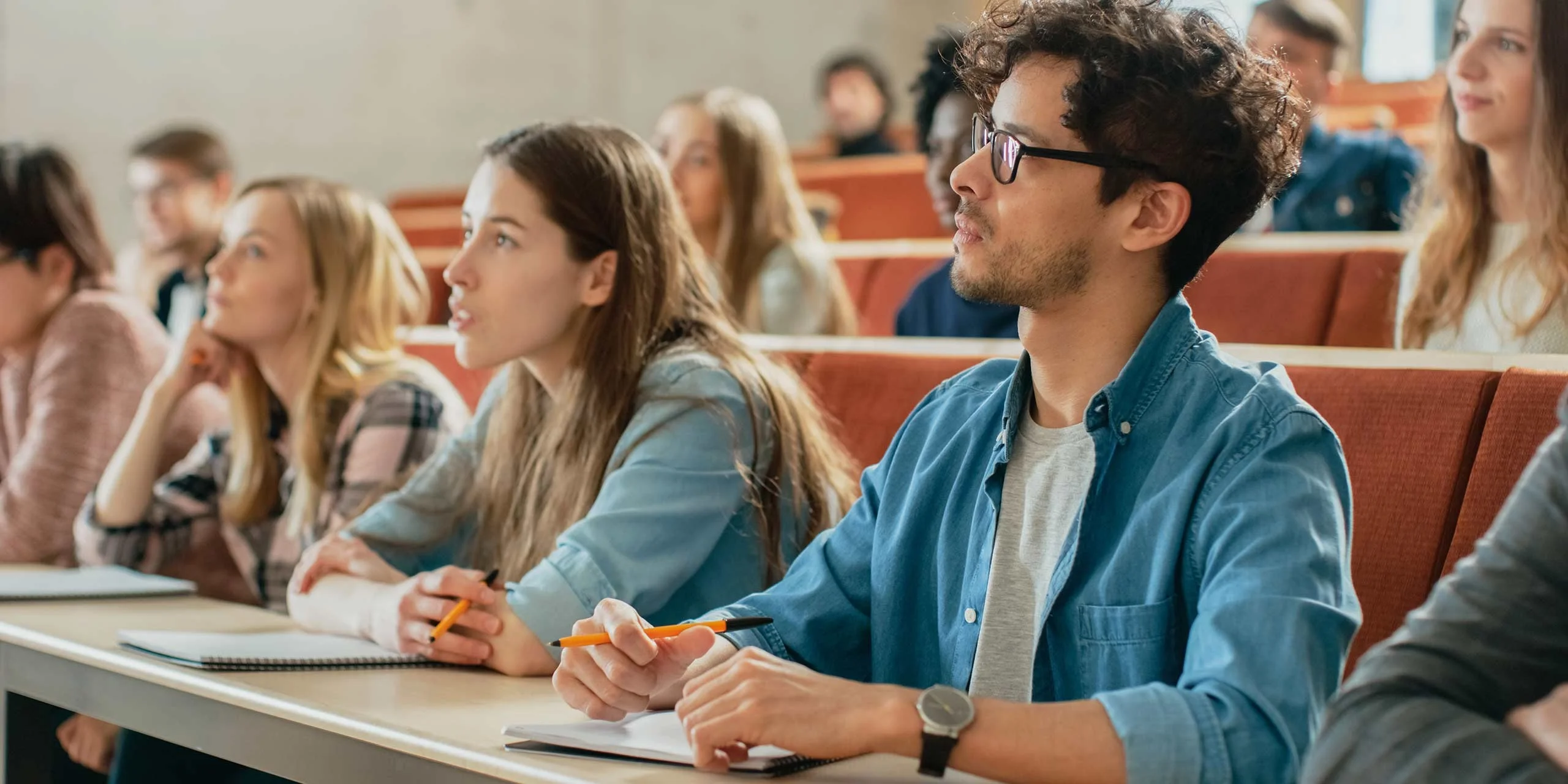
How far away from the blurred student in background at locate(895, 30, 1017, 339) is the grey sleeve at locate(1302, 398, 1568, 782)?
5.92 ft

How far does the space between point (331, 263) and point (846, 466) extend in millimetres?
907

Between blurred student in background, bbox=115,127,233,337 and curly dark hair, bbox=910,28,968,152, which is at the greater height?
Answer: curly dark hair, bbox=910,28,968,152

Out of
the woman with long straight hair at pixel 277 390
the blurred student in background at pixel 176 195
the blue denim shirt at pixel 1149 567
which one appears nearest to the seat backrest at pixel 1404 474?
the blue denim shirt at pixel 1149 567

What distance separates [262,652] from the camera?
157cm

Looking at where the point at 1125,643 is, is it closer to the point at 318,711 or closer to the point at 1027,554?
the point at 1027,554

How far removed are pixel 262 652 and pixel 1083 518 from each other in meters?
0.82

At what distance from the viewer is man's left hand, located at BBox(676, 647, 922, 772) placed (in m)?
1.07

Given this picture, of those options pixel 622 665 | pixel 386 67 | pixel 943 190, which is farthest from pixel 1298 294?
pixel 386 67

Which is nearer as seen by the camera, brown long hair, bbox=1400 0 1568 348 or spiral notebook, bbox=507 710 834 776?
spiral notebook, bbox=507 710 834 776

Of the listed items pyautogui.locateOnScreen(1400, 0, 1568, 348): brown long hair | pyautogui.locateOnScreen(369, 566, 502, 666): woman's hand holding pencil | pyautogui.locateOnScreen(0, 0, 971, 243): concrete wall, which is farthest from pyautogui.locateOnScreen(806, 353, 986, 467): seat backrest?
pyautogui.locateOnScreen(0, 0, 971, 243): concrete wall

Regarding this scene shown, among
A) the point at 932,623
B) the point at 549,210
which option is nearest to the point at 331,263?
the point at 549,210

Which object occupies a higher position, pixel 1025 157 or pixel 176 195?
pixel 1025 157

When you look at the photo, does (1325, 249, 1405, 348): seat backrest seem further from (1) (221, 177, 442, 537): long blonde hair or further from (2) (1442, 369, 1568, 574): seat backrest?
(1) (221, 177, 442, 537): long blonde hair

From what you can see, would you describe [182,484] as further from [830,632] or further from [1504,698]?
[1504,698]
